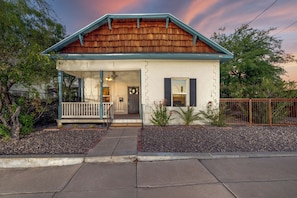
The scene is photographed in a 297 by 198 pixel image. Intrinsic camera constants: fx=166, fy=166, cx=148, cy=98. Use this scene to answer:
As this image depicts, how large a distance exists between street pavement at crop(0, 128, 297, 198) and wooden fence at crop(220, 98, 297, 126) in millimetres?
4833

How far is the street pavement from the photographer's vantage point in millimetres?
3002

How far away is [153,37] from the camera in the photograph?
31.1ft

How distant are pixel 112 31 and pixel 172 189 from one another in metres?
8.93

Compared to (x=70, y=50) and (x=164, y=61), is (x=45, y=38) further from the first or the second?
(x=164, y=61)

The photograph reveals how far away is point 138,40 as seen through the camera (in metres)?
9.48

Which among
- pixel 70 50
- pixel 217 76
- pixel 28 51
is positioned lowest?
pixel 217 76

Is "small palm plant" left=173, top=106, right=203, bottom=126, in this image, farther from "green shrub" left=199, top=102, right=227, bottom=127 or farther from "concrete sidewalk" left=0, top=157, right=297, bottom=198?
"concrete sidewalk" left=0, top=157, right=297, bottom=198

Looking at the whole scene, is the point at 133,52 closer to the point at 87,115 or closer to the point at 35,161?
the point at 87,115

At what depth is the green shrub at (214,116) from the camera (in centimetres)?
889

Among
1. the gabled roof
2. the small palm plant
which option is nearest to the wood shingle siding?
the gabled roof

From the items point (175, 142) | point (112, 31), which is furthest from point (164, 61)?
point (175, 142)

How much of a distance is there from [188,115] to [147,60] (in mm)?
3754

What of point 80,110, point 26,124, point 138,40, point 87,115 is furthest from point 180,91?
point 26,124

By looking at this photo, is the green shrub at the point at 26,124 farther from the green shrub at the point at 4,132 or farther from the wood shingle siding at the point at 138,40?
the wood shingle siding at the point at 138,40
